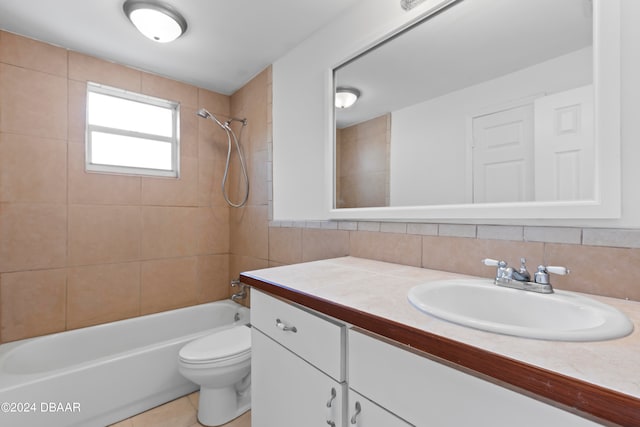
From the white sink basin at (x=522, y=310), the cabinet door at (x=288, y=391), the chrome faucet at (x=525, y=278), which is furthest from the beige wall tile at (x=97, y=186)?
the chrome faucet at (x=525, y=278)

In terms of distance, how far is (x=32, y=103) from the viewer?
1.83 meters

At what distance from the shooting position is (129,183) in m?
2.20

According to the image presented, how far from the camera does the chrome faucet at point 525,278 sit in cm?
81

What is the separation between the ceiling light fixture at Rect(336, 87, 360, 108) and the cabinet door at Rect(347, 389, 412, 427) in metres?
1.38

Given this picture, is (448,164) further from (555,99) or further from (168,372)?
(168,372)

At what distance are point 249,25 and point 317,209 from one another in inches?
47.1

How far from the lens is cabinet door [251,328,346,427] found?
81cm

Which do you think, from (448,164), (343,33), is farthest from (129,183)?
(448,164)

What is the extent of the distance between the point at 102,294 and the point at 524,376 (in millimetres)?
2553

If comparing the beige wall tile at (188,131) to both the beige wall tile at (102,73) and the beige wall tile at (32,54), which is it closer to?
the beige wall tile at (102,73)

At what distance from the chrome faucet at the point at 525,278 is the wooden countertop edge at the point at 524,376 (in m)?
0.45

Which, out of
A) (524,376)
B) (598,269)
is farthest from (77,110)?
(598,269)

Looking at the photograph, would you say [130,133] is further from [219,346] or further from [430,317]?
[430,317]

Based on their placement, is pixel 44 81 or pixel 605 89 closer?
pixel 605 89
